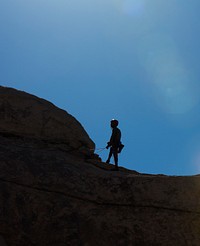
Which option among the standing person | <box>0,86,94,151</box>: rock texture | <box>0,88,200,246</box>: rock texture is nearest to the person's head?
the standing person

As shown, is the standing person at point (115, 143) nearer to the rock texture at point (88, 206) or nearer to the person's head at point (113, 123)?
the person's head at point (113, 123)

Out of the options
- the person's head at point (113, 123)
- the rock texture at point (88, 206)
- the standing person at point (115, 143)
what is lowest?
the rock texture at point (88, 206)

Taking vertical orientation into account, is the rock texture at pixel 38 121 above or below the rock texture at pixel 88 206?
above

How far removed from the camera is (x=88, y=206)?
14.3m

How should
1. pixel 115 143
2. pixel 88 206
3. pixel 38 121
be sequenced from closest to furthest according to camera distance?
pixel 88 206, pixel 115 143, pixel 38 121

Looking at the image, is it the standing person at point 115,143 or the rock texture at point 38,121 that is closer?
the standing person at point 115,143

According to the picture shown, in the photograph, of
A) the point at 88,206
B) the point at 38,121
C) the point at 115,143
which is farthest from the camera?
the point at 38,121

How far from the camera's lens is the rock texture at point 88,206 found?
13477 millimetres

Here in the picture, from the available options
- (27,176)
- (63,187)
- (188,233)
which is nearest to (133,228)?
(188,233)

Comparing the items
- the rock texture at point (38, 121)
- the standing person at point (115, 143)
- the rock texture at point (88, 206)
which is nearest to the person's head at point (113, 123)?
the standing person at point (115, 143)

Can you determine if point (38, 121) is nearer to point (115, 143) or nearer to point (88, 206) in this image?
point (115, 143)

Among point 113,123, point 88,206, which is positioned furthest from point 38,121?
point 88,206

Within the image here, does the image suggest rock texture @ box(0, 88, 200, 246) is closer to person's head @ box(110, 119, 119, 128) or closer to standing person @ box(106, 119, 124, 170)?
standing person @ box(106, 119, 124, 170)

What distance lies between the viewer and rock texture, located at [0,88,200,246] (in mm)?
13477
